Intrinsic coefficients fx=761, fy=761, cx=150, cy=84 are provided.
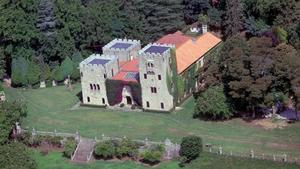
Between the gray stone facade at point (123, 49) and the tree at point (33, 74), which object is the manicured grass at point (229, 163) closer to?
the gray stone facade at point (123, 49)

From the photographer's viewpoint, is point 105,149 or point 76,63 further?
point 76,63

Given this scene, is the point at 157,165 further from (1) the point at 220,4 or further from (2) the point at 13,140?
(1) the point at 220,4

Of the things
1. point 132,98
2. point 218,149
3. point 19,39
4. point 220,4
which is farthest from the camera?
point 220,4

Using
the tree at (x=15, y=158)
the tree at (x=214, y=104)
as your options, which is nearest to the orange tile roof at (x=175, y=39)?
the tree at (x=214, y=104)

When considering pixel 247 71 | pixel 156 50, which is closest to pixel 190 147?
pixel 247 71

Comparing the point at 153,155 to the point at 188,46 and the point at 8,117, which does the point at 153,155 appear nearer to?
the point at 8,117

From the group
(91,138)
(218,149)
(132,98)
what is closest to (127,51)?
(132,98)
